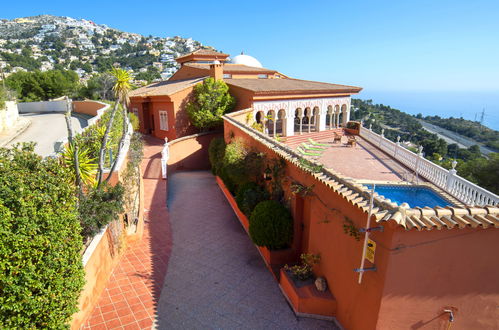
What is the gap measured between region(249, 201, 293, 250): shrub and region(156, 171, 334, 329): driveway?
112cm

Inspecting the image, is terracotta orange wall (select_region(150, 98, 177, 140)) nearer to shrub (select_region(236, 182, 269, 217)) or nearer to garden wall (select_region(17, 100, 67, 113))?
shrub (select_region(236, 182, 269, 217))

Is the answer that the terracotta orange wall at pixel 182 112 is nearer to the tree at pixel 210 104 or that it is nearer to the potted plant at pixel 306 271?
the tree at pixel 210 104

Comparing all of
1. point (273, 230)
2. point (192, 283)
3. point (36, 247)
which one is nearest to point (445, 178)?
point (273, 230)

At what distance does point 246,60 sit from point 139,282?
33.1 meters

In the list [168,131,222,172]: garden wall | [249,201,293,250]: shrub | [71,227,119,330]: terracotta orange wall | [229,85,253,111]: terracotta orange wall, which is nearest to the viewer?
[71,227,119,330]: terracotta orange wall

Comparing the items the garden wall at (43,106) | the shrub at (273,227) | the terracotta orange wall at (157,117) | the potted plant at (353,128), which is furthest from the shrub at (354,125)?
the garden wall at (43,106)

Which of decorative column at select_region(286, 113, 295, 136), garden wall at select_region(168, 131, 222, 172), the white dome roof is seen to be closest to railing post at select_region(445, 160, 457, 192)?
decorative column at select_region(286, 113, 295, 136)

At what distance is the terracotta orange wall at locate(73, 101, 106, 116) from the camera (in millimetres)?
30987

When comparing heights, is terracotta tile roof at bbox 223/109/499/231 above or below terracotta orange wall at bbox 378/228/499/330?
above

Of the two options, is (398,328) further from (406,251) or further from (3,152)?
(3,152)

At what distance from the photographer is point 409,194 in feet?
40.5

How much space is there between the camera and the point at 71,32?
183 m

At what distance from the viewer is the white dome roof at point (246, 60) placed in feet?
122

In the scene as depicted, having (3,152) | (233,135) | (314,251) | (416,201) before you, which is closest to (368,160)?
(416,201)
